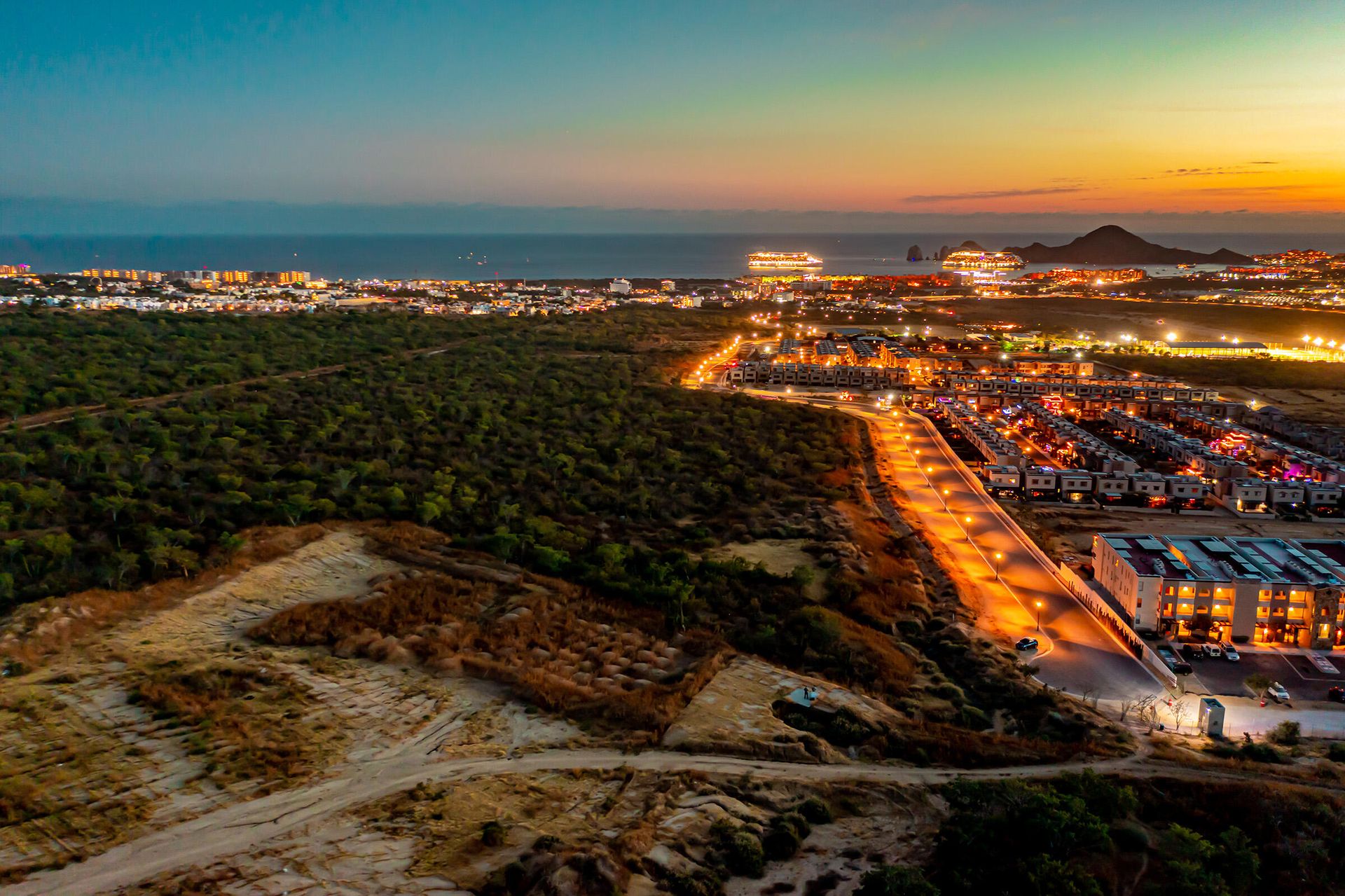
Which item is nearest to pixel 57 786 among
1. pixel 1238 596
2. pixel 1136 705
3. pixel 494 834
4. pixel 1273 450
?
pixel 494 834

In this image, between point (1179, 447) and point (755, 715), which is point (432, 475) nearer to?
point (755, 715)

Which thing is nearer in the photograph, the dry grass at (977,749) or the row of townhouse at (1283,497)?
the dry grass at (977,749)

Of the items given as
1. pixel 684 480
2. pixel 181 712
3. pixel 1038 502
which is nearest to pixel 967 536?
pixel 1038 502

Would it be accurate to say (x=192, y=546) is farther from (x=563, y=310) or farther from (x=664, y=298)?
(x=664, y=298)

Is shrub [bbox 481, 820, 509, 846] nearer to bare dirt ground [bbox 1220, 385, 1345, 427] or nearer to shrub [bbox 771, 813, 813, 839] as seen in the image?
shrub [bbox 771, 813, 813, 839]

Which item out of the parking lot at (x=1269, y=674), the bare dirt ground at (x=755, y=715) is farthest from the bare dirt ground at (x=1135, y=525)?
the bare dirt ground at (x=755, y=715)

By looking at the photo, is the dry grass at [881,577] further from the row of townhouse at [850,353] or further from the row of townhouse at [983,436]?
the row of townhouse at [850,353]
